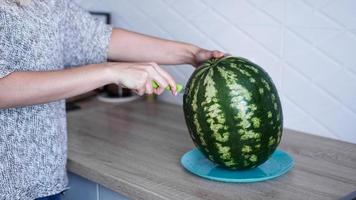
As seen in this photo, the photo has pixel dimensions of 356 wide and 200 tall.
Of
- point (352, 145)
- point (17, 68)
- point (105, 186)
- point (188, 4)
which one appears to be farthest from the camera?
point (188, 4)

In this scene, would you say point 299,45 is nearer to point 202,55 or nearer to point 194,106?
point 202,55

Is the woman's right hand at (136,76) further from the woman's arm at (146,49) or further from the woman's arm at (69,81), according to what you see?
the woman's arm at (146,49)

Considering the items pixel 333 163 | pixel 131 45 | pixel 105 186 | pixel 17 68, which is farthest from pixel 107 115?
pixel 333 163

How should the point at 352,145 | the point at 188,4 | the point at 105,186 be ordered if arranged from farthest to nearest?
the point at 188,4
the point at 352,145
the point at 105,186

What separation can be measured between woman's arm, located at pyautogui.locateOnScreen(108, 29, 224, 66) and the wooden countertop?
239 mm

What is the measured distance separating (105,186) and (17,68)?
35cm

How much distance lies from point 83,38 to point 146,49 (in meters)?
0.18

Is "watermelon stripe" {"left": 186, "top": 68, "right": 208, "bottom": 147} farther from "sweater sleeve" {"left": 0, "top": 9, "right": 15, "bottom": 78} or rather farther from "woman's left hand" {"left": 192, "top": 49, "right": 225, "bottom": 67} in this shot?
"sweater sleeve" {"left": 0, "top": 9, "right": 15, "bottom": 78}

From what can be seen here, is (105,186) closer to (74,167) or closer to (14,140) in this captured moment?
(74,167)

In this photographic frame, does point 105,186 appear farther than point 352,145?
No

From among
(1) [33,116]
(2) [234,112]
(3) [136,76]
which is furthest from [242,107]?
(1) [33,116]

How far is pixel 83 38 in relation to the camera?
125 centimetres

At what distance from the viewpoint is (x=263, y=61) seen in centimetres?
142

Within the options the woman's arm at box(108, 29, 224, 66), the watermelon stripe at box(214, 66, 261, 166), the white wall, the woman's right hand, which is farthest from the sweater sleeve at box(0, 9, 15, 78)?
the white wall
